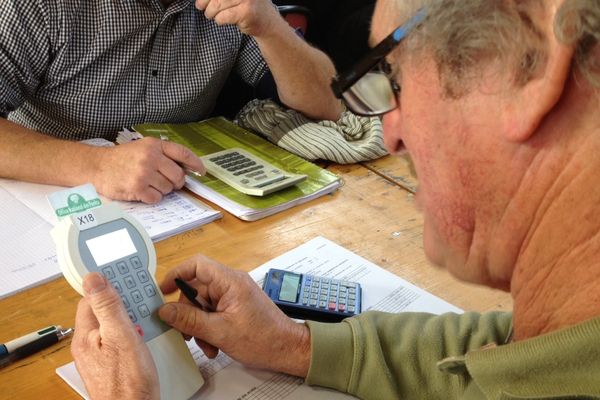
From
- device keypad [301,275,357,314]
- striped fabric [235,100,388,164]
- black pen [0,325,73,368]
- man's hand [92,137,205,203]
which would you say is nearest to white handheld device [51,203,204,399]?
black pen [0,325,73,368]

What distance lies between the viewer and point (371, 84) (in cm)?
69

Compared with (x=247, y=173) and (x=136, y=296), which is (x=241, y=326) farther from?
(x=247, y=173)

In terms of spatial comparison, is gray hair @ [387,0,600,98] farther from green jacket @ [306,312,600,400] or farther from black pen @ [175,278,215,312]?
black pen @ [175,278,215,312]

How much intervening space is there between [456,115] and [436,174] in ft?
0.25

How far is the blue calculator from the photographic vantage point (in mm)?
908

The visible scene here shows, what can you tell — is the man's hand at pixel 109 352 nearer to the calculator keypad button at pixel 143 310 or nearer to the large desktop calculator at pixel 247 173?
the calculator keypad button at pixel 143 310

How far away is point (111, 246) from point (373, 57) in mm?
414

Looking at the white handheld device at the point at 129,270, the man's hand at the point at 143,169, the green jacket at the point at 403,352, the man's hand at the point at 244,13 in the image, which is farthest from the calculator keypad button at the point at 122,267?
the man's hand at the point at 244,13

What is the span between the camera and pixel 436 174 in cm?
64

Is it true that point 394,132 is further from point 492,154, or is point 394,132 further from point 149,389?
point 149,389

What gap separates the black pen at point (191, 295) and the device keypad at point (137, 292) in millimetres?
32

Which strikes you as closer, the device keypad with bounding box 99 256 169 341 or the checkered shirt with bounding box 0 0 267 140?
the device keypad with bounding box 99 256 169 341

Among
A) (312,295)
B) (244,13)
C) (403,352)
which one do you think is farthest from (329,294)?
(244,13)

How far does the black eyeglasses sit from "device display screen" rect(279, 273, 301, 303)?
0.32m
